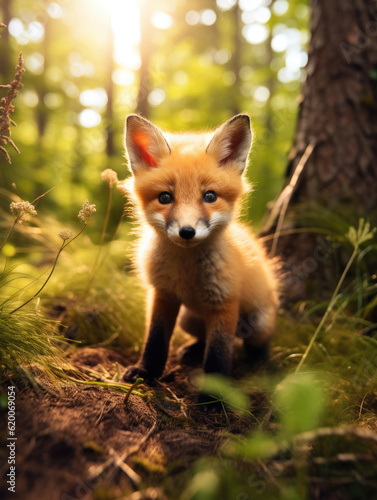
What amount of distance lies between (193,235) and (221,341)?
0.82 meters

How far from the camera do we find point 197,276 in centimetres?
238

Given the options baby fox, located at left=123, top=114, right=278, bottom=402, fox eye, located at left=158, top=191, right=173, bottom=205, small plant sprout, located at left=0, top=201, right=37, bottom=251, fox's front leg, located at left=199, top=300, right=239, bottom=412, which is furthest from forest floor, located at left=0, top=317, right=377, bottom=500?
fox eye, located at left=158, top=191, right=173, bottom=205

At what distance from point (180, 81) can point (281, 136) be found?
15.8 ft

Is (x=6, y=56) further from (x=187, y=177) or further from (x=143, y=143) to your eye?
(x=187, y=177)

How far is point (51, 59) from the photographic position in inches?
513

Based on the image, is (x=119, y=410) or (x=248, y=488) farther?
(x=119, y=410)

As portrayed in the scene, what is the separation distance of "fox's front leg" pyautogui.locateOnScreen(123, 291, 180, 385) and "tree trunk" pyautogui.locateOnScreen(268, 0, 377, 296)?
5.20 ft

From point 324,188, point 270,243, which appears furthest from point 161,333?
point 324,188

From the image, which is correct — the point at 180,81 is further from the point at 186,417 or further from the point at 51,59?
the point at 186,417

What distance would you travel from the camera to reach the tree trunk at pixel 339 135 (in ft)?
11.8

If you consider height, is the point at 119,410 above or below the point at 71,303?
above

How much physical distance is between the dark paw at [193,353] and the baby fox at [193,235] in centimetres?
51

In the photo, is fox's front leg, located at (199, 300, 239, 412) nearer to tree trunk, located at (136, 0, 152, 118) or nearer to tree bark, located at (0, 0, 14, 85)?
tree trunk, located at (136, 0, 152, 118)

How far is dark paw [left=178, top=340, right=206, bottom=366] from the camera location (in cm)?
300
